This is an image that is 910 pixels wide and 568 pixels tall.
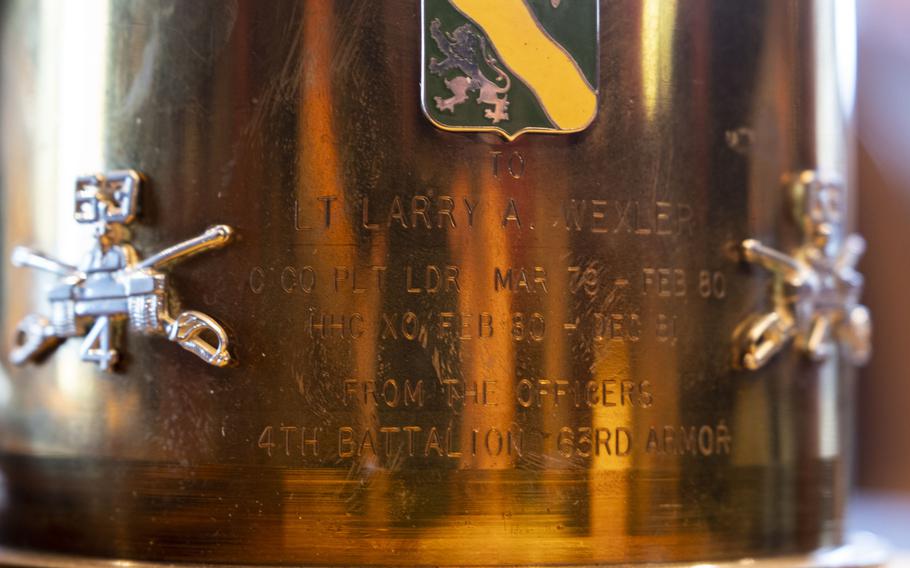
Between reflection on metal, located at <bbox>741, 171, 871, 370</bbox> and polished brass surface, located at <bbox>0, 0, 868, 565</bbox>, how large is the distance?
48mm

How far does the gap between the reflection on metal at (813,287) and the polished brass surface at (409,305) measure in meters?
0.05

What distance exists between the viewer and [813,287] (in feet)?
8.43

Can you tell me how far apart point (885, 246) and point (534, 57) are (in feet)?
8.66

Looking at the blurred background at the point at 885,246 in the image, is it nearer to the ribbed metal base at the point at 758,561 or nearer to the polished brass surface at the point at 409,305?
the ribbed metal base at the point at 758,561

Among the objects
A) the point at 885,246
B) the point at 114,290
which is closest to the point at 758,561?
the point at 114,290

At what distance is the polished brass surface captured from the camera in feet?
7.57

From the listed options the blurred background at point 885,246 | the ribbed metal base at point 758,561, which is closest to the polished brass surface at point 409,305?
the ribbed metal base at point 758,561

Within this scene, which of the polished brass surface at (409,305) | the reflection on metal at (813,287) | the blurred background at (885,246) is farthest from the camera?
the blurred background at (885,246)

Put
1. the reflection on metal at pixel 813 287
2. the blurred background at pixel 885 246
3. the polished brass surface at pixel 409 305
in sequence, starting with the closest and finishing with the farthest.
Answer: the polished brass surface at pixel 409 305 → the reflection on metal at pixel 813 287 → the blurred background at pixel 885 246

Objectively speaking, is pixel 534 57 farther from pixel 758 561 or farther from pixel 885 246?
pixel 885 246

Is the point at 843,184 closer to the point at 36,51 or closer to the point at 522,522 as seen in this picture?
the point at 522,522

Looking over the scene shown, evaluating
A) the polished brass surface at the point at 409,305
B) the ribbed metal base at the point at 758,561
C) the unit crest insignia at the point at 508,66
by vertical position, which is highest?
the unit crest insignia at the point at 508,66

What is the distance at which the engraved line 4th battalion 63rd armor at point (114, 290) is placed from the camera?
233cm

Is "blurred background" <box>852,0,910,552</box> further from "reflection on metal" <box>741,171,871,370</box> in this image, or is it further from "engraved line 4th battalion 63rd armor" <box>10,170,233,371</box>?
"engraved line 4th battalion 63rd armor" <box>10,170,233,371</box>
